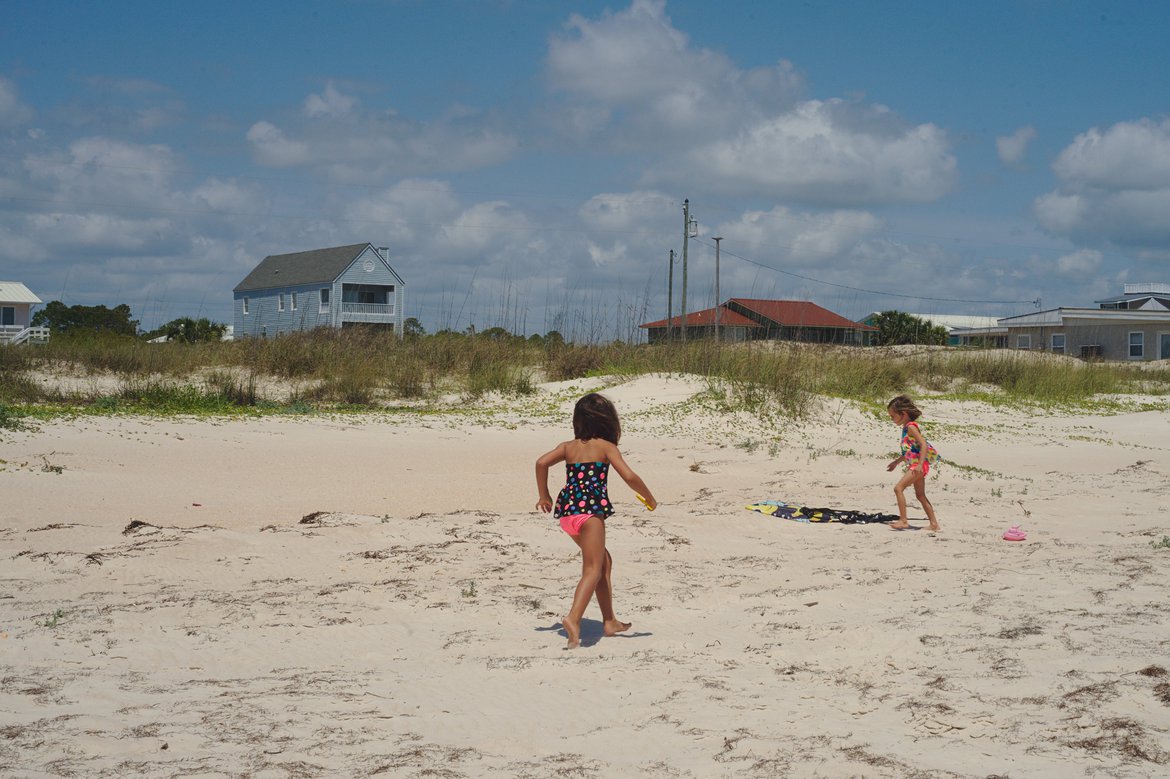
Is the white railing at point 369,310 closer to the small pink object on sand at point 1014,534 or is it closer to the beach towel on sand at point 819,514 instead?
the beach towel on sand at point 819,514

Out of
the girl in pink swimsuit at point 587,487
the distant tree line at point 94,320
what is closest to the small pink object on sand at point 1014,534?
the girl in pink swimsuit at point 587,487

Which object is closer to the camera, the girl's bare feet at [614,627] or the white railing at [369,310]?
the girl's bare feet at [614,627]

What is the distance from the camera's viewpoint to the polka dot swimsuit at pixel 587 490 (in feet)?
18.2

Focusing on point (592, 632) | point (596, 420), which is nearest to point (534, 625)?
point (592, 632)

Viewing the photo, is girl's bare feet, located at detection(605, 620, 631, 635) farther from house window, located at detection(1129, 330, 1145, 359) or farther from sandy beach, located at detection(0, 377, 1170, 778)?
house window, located at detection(1129, 330, 1145, 359)

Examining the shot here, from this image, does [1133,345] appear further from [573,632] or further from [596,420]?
[573,632]

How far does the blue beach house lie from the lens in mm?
47656

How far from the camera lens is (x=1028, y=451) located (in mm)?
15734

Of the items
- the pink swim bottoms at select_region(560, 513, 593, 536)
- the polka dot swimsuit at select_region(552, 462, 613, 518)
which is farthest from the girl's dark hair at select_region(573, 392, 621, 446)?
the pink swim bottoms at select_region(560, 513, 593, 536)

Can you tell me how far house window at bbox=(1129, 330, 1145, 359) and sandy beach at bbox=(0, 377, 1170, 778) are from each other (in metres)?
36.9

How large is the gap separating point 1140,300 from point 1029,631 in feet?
182

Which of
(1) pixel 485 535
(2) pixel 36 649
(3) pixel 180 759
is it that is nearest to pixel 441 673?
(3) pixel 180 759

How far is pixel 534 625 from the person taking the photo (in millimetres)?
6062

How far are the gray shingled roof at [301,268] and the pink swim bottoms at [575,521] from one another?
142 feet
